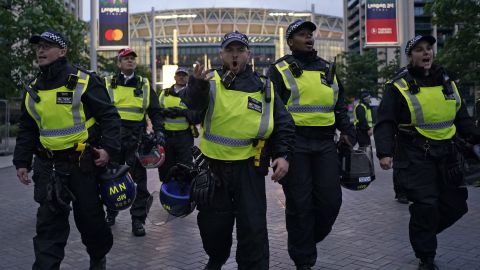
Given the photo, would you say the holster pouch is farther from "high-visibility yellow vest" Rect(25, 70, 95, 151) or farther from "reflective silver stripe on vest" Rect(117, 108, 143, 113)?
"reflective silver stripe on vest" Rect(117, 108, 143, 113)

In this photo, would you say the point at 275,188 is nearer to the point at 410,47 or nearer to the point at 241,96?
the point at 410,47

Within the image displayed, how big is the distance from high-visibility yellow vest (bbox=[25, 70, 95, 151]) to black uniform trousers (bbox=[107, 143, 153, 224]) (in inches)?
87.2

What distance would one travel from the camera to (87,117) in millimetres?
4250

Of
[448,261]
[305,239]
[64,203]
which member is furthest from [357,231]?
[64,203]

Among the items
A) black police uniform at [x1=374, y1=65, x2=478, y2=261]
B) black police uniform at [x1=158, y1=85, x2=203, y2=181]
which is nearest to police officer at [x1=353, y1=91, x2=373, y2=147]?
black police uniform at [x1=158, y1=85, x2=203, y2=181]

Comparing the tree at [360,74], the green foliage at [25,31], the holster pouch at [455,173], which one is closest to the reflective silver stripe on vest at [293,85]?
the holster pouch at [455,173]

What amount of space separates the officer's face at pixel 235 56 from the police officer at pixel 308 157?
29.4 inches

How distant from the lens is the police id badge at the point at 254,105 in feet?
12.5

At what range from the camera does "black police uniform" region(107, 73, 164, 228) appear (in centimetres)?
628

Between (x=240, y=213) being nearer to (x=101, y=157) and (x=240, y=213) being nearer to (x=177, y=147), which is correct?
(x=101, y=157)

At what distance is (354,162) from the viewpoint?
4.81m

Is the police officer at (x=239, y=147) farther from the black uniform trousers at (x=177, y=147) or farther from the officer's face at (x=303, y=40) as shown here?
the black uniform trousers at (x=177, y=147)

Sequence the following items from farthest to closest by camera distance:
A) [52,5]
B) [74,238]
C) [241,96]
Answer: [52,5] < [74,238] < [241,96]

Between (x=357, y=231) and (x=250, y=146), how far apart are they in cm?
285
